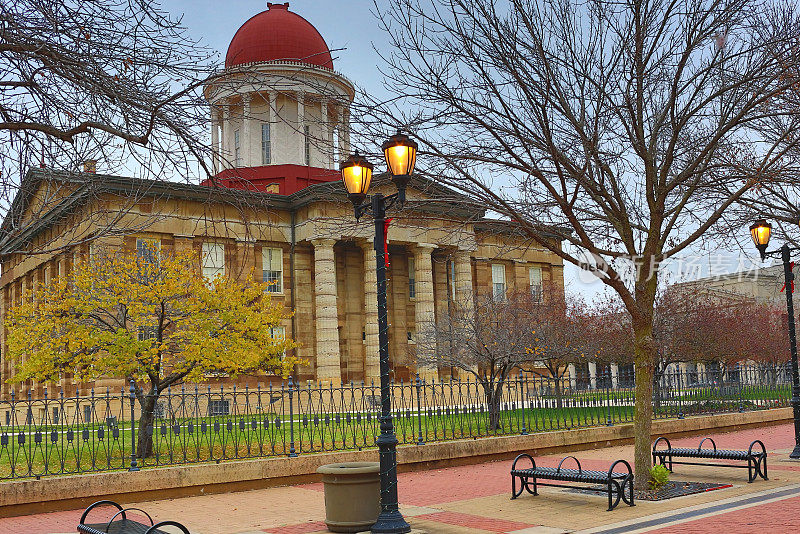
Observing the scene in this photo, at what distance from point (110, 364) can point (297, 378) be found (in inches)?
965

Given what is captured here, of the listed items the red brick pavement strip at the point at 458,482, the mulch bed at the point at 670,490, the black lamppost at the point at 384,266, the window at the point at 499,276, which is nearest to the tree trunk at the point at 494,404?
the red brick pavement strip at the point at 458,482

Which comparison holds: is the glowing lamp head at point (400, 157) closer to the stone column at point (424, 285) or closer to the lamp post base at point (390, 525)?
the lamp post base at point (390, 525)

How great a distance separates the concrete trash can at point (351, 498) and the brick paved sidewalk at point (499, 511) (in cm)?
55

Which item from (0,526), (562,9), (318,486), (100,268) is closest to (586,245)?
(562,9)

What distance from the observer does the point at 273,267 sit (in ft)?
143

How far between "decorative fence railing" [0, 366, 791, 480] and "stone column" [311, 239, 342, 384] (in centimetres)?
500

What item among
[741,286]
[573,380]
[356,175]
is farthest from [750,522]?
[741,286]

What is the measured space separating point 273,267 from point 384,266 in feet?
108

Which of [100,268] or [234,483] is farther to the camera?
[100,268]

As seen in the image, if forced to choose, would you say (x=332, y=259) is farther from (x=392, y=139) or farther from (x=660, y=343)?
(x=392, y=139)

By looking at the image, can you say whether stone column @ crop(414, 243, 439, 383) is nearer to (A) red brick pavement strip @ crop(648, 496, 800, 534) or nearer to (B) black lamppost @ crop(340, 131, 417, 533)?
(B) black lamppost @ crop(340, 131, 417, 533)

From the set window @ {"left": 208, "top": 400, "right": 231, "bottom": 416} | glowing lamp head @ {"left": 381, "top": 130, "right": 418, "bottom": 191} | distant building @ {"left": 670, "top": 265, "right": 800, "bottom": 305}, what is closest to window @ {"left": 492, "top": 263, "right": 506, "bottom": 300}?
distant building @ {"left": 670, "top": 265, "right": 800, "bottom": 305}

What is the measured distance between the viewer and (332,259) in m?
42.6

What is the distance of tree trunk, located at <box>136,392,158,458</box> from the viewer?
16.4 m
